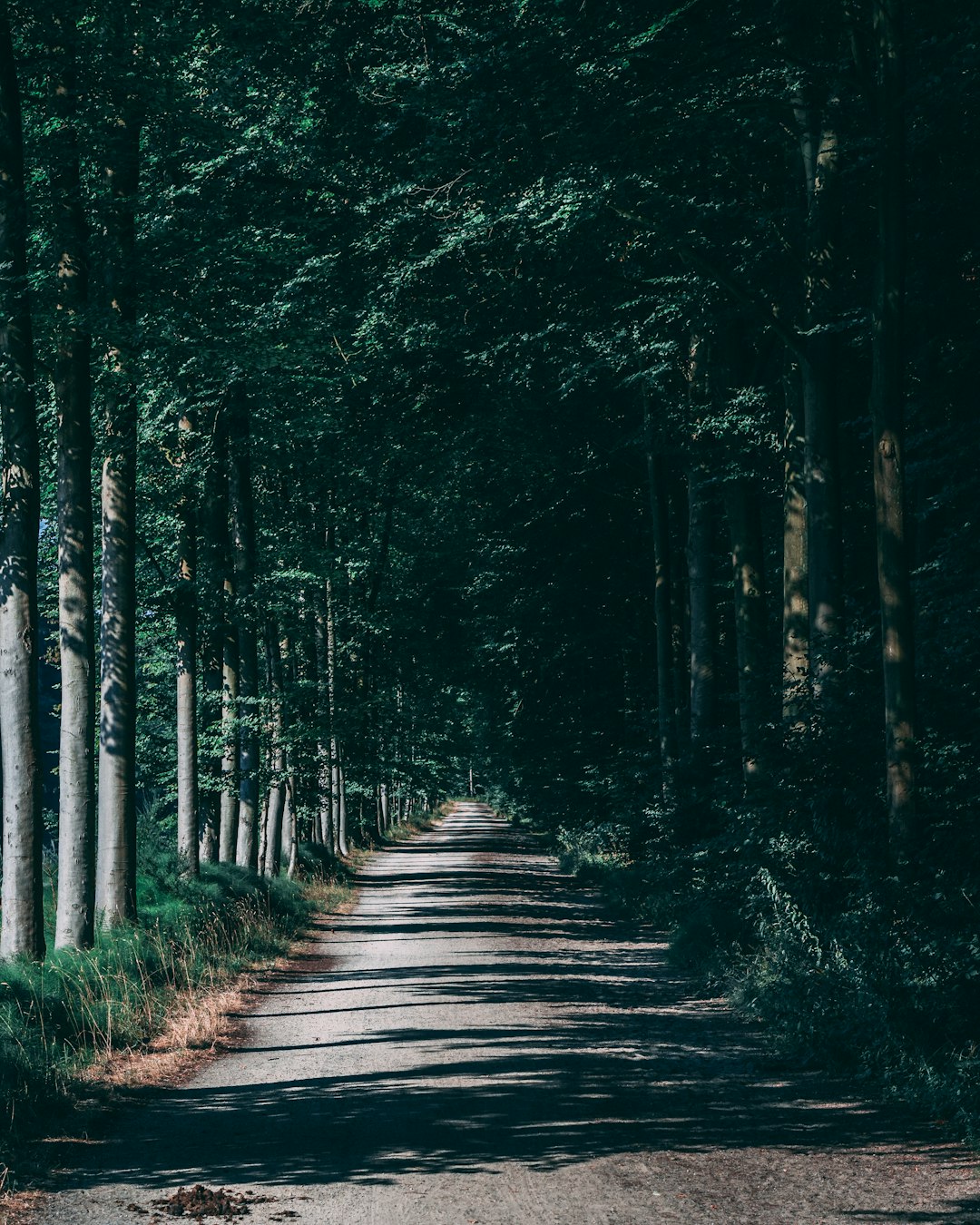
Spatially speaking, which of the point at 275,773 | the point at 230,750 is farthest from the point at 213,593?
the point at 275,773

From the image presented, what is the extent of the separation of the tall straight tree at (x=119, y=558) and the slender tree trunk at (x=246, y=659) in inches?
291

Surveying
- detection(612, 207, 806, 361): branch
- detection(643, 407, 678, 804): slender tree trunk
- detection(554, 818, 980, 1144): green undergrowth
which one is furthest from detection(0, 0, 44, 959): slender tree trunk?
detection(643, 407, 678, 804): slender tree trunk

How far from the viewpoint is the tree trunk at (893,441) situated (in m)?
11.8

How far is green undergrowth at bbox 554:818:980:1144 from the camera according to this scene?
30.3 feet

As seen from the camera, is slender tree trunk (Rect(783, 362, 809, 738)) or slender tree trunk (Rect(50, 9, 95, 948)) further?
slender tree trunk (Rect(783, 362, 809, 738))

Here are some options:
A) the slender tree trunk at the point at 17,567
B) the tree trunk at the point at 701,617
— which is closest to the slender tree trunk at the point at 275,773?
the tree trunk at the point at 701,617

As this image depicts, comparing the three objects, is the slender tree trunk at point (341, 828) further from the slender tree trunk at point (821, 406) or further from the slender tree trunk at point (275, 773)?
the slender tree trunk at point (821, 406)

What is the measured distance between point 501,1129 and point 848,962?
405 centimetres

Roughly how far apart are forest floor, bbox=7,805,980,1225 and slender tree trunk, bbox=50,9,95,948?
226cm

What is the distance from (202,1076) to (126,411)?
8169 mm

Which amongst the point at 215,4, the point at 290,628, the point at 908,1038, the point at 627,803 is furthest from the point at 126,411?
the point at 290,628

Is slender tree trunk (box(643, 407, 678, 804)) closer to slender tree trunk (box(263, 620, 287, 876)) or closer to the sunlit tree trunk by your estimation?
slender tree trunk (box(263, 620, 287, 876))

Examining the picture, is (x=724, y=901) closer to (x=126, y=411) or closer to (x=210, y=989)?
(x=210, y=989)

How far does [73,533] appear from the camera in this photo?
46.3 ft
